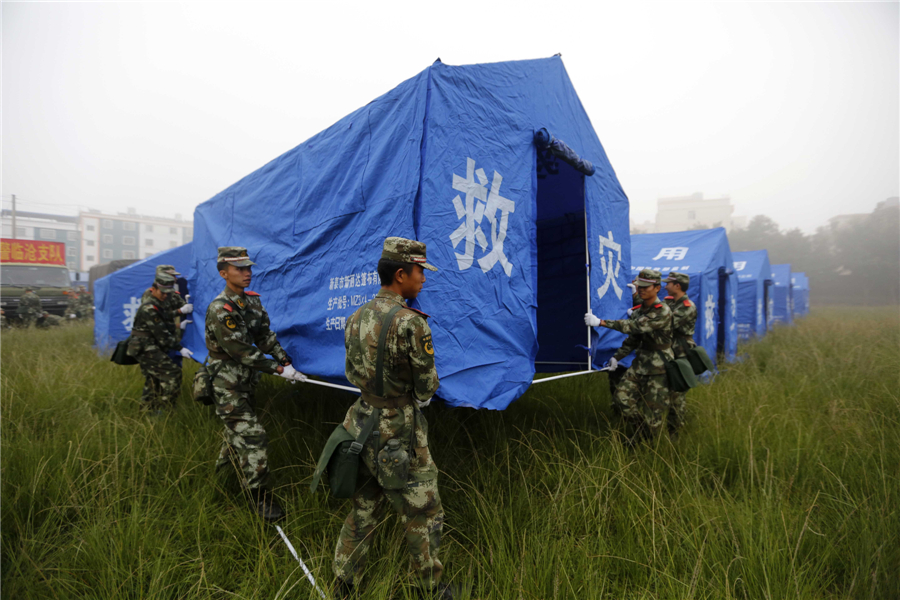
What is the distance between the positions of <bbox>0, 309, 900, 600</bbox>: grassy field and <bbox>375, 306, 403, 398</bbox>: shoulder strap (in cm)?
84

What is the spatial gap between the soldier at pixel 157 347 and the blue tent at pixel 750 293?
41.0 ft

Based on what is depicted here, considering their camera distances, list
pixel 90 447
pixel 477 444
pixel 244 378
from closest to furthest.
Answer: pixel 244 378 < pixel 90 447 < pixel 477 444

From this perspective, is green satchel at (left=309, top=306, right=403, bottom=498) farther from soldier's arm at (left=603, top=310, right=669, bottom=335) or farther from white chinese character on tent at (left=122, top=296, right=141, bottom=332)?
white chinese character on tent at (left=122, top=296, right=141, bottom=332)

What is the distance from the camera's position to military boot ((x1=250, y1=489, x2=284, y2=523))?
272 centimetres

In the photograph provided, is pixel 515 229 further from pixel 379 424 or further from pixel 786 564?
pixel 786 564

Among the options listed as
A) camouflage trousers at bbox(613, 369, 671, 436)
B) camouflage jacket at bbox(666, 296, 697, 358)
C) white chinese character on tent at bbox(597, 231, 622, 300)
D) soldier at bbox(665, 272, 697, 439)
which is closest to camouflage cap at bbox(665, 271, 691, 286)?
soldier at bbox(665, 272, 697, 439)

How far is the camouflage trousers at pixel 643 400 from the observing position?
4.00 meters

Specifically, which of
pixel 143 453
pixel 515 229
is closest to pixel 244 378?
pixel 143 453

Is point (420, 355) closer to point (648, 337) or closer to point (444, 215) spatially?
point (444, 215)

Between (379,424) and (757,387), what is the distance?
5.73 meters

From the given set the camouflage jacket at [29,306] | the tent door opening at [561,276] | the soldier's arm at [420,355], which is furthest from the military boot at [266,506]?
the camouflage jacket at [29,306]

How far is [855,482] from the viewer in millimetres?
3059

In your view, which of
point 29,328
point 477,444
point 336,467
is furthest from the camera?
point 29,328

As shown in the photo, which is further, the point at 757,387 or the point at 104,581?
the point at 757,387
